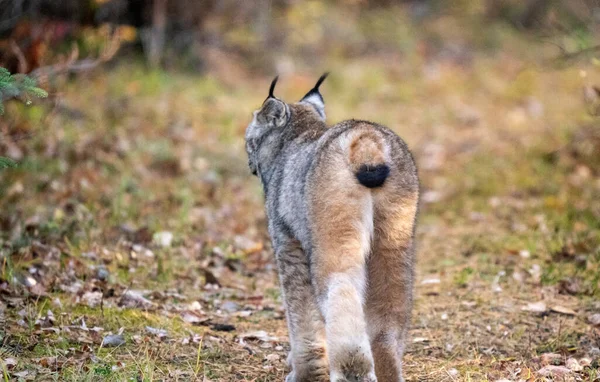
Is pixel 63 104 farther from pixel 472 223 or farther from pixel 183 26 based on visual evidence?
pixel 472 223

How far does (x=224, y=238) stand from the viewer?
7.59 meters

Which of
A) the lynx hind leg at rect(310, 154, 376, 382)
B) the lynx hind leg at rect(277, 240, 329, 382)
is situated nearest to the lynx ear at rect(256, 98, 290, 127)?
the lynx hind leg at rect(277, 240, 329, 382)

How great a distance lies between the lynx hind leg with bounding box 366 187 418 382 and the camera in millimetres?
4289

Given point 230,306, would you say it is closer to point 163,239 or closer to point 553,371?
point 163,239

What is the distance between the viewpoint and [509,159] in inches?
409

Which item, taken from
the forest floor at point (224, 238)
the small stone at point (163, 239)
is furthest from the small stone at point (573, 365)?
the small stone at point (163, 239)

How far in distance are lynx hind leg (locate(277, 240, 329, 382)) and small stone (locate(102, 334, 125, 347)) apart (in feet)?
3.43

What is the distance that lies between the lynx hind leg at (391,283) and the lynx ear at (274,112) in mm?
1348

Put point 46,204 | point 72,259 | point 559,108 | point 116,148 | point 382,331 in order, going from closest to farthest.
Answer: point 382,331 → point 72,259 → point 46,204 → point 116,148 → point 559,108

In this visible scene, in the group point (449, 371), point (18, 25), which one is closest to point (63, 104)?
point (18, 25)

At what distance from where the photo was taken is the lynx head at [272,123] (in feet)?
17.7

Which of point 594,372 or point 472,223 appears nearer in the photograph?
point 594,372

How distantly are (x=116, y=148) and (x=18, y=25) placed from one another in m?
1.85

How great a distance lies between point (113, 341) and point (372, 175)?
1958 mm
